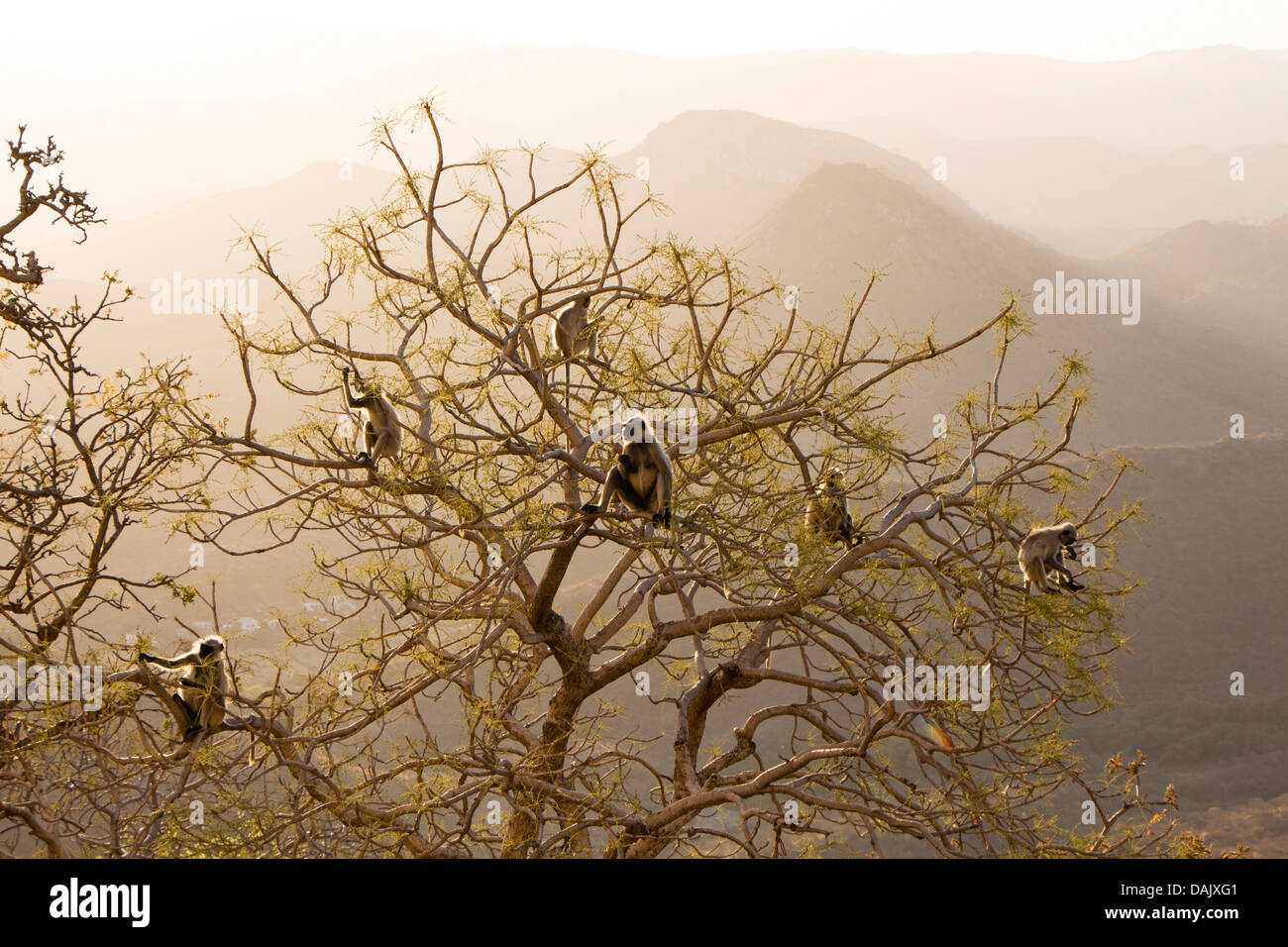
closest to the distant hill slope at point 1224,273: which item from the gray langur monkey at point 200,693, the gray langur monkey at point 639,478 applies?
the gray langur monkey at point 639,478

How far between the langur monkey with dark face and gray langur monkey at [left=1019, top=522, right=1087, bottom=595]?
3901 millimetres

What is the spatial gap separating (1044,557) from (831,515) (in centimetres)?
139

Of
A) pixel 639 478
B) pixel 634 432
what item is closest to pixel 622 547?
pixel 639 478

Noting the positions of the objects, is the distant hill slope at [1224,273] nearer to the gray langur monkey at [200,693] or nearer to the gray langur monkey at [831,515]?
the gray langur monkey at [831,515]

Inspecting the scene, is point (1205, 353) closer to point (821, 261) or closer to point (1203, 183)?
point (821, 261)

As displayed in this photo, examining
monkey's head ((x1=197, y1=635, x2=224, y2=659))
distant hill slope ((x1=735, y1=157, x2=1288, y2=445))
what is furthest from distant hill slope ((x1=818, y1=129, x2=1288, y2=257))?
monkey's head ((x1=197, y1=635, x2=224, y2=659))

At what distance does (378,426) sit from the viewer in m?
5.69

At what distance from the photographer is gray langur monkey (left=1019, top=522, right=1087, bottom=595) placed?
5.65 metres

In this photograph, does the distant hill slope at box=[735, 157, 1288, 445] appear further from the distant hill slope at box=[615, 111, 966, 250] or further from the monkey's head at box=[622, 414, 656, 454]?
the monkey's head at box=[622, 414, 656, 454]

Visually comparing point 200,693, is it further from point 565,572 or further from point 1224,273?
point 1224,273

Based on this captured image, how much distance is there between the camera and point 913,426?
1783 inches

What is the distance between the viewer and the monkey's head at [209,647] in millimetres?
5350

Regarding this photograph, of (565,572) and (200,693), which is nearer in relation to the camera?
(200,693)

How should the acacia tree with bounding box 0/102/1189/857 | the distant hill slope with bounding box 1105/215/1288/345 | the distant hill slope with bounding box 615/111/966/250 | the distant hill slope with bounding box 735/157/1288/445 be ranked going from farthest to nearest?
the distant hill slope with bounding box 615/111/966/250 → the distant hill slope with bounding box 1105/215/1288/345 → the distant hill slope with bounding box 735/157/1288/445 → the acacia tree with bounding box 0/102/1189/857
